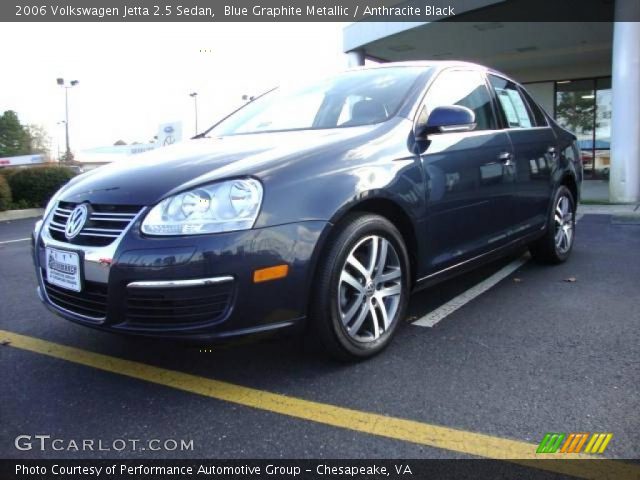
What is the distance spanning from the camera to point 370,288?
2797 millimetres

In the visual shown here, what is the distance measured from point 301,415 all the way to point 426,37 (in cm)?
1289

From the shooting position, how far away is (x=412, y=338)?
3150 mm

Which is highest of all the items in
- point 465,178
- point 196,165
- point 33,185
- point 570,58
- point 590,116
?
point 570,58

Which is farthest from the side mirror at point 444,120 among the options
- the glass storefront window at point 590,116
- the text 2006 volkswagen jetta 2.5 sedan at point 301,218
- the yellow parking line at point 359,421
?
the glass storefront window at point 590,116

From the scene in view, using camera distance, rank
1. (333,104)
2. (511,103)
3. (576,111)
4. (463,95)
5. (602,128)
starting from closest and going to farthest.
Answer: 1. (333,104)
2. (463,95)
3. (511,103)
4. (602,128)
5. (576,111)

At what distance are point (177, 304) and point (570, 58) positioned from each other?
52.7 feet

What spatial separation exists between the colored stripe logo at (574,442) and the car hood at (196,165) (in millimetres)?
1542

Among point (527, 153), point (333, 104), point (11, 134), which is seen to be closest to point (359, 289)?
point (333, 104)

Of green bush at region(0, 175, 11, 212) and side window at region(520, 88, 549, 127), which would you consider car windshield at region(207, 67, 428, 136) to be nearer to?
side window at region(520, 88, 549, 127)

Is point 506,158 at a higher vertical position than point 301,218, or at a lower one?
higher

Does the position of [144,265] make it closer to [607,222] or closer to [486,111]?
[486,111]

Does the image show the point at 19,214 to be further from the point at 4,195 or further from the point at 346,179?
the point at 346,179

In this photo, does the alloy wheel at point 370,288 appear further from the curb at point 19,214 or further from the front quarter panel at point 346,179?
the curb at point 19,214

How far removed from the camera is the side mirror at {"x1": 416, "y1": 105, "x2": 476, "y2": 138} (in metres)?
3.09
